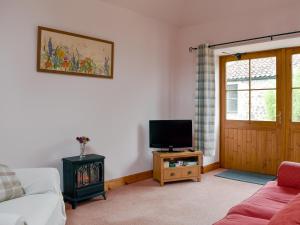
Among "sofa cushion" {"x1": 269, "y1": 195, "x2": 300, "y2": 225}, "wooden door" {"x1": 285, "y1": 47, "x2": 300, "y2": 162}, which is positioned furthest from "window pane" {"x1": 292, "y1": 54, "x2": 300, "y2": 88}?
"sofa cushion" {"x1": 269, "y1": 195, "x2": 300, "y2": 225}

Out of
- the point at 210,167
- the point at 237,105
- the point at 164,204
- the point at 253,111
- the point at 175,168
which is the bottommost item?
the point at 164,204

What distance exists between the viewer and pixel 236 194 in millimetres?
3615

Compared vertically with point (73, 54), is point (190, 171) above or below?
below

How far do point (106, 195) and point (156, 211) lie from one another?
2.67 ft

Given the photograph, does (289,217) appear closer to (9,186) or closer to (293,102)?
(9,186)

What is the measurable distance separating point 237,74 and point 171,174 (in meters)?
2.13

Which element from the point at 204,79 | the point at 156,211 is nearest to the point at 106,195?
the point at 156,211

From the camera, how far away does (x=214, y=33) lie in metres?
4.49

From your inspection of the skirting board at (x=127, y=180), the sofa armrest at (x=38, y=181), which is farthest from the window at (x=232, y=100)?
the sofa armrest at (x=38, y=181)

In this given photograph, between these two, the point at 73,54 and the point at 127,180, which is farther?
the point at 127,180

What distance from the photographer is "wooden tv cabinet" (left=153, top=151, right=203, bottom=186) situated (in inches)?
157

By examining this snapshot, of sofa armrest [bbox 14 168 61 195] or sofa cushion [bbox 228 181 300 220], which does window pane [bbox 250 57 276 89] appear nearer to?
sofa cushion [bbox 228 181 300 220]

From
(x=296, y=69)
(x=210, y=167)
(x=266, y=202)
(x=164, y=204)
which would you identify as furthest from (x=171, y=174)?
(x=296, y=69)

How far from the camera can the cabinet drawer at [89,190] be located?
315 cm
